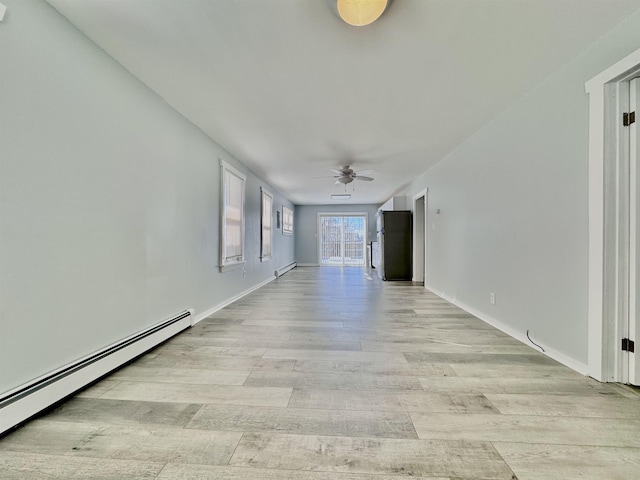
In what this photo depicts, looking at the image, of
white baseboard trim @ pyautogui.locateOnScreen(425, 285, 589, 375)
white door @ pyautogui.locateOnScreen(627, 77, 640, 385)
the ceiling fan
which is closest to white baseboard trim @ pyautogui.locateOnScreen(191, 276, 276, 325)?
the ceiling fan

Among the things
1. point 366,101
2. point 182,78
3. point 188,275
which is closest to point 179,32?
point 182,78

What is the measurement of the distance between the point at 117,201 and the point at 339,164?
3358 millimetres

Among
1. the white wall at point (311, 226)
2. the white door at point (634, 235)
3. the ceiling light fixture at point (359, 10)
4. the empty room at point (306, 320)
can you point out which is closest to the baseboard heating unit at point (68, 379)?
the empty room at point (306, 320)

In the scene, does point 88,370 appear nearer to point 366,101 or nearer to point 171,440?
point 171,440

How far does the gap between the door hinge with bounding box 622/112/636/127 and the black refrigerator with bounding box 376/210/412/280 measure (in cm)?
461

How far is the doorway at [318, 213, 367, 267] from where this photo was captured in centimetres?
1000

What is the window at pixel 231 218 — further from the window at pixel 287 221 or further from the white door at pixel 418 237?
the white door at pixel 418 237

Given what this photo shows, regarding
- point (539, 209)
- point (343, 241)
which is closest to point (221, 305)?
point (539, 209)

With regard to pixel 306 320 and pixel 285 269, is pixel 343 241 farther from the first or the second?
pixel 306 320

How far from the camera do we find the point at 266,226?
6031mm

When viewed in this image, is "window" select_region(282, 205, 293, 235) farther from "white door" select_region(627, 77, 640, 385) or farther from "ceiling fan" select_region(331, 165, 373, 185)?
"white door" select_region(627, 77, 640, 385)

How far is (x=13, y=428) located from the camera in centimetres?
127

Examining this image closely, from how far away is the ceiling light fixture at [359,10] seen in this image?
1359mm

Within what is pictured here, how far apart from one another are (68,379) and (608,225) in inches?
136
